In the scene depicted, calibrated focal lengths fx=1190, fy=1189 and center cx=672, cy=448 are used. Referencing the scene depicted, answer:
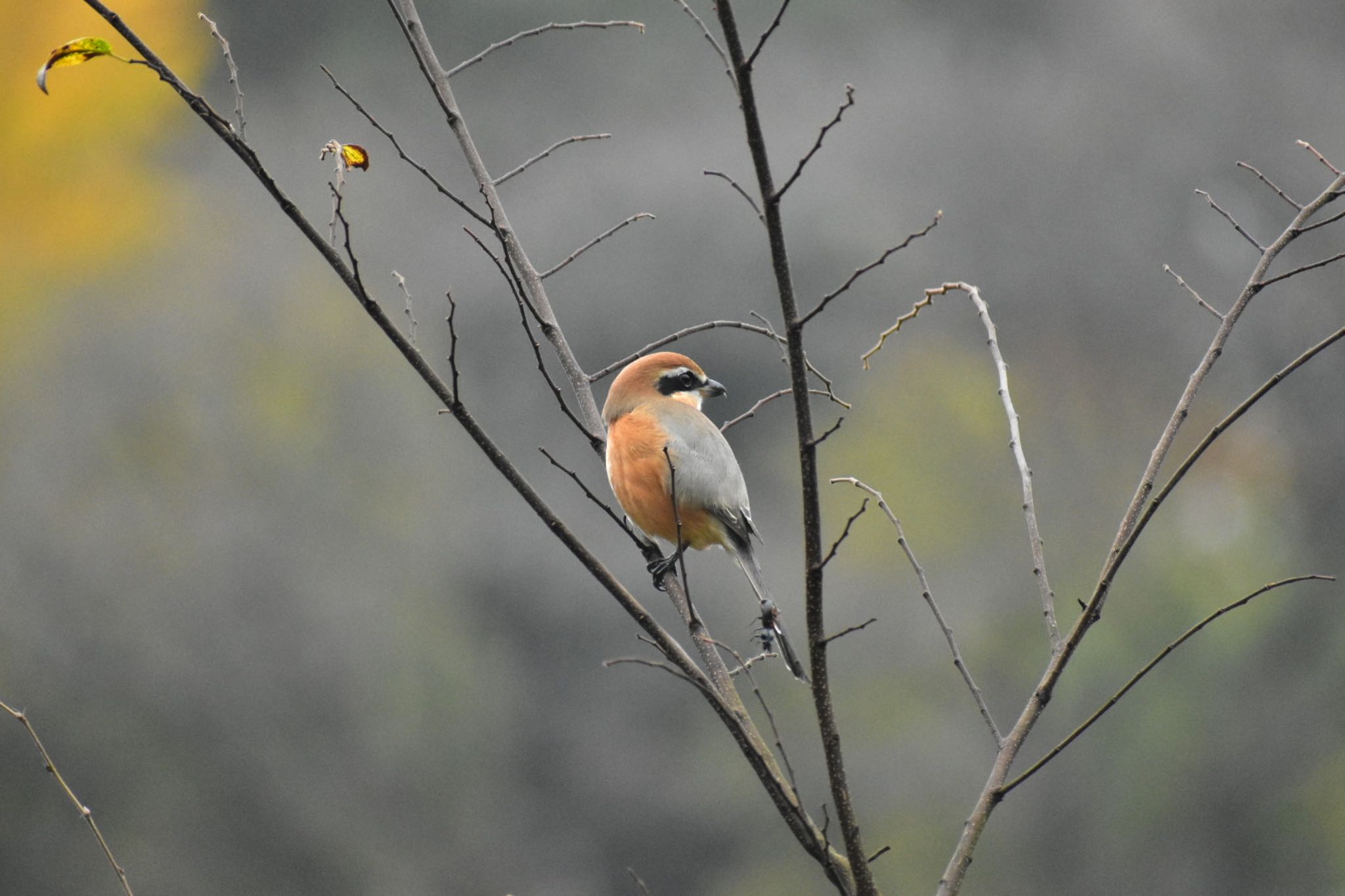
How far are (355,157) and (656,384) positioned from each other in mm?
1411

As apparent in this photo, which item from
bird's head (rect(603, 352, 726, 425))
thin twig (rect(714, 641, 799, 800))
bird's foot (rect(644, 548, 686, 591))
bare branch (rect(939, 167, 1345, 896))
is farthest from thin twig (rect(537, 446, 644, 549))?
bird's head (rect(603, 352, 726, 425))

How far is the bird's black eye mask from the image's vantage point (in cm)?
303

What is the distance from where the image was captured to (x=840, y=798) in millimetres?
1232

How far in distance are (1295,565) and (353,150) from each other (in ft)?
24.4

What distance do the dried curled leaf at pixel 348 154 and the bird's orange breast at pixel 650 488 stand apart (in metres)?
1.07

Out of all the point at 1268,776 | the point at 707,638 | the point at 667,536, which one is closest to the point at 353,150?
the point at 707,638

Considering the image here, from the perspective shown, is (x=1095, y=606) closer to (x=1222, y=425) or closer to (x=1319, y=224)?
(x=1222, y=425)

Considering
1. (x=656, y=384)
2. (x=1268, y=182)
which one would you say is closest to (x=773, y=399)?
(x=1268, y=182)

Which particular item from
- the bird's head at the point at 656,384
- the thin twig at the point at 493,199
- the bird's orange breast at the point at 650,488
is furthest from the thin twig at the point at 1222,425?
the bird's head at the point at 656,384

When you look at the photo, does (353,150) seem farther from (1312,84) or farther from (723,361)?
(1312,84)

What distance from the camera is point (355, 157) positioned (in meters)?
1.70

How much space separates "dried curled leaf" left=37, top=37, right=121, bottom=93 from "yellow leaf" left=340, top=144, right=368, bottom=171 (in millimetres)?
316

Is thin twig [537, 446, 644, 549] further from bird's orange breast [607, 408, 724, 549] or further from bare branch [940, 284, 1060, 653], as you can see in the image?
bare branch [940, 284, 1060, 653]

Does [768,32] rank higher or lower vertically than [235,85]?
lower
